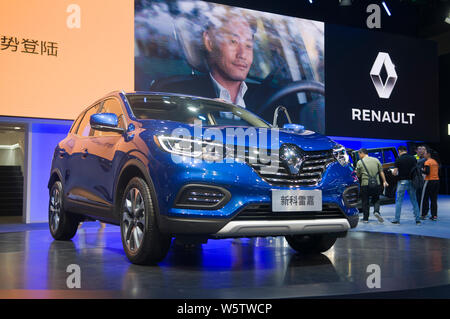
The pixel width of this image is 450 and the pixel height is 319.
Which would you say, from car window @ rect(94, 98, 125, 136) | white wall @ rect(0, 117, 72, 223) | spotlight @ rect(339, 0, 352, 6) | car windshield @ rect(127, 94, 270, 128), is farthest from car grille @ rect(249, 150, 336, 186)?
spotlight @ rect(339, 0, 352, 6)

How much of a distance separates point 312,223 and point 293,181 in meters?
0.40

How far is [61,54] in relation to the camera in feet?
33.0

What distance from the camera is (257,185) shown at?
3939 mm

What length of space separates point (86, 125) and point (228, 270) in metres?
2.81

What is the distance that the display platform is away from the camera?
3408 mm

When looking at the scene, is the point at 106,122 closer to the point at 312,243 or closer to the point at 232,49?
the point at 312,243

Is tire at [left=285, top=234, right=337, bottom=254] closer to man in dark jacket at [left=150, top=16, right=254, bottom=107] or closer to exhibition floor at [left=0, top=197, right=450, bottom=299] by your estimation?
exhibition floor at [left=0, top=197, right=450, bottom=299]

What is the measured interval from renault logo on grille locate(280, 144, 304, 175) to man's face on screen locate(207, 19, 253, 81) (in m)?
8.04

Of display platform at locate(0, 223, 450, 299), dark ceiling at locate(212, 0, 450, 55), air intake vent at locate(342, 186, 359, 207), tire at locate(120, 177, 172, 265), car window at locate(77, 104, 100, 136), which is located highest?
dark ceiling at locate(212, 0, 450, 55)

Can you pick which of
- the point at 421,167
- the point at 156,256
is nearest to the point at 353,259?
the point at 156,256

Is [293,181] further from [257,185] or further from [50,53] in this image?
[50,53]

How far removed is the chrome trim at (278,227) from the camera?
3877 millimetres

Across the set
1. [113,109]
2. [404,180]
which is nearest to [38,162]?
[113,109]

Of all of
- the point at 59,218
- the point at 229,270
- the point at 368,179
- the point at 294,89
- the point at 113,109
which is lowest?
the point at 229,270
